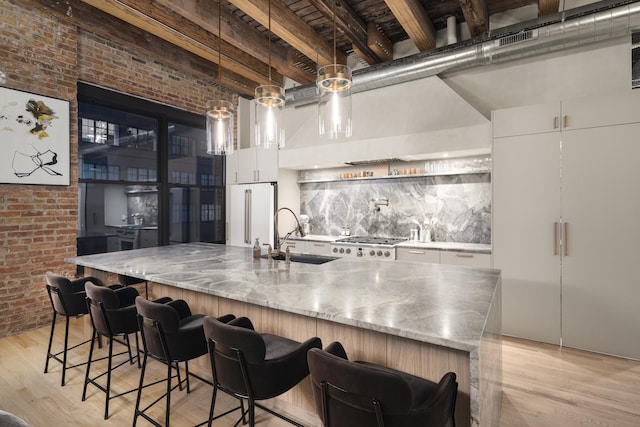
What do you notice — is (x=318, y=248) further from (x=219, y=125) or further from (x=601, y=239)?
(x=601, y=239)

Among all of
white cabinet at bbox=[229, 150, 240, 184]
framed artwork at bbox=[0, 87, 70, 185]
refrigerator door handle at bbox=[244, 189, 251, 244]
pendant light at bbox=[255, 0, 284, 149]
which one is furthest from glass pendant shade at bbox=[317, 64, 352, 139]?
white cabinet at bbox=[229, 150, 240, 184]

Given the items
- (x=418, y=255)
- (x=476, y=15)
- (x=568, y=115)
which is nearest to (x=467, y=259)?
(x=418, y=255)

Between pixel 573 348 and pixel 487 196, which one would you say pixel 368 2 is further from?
pixel 573 348

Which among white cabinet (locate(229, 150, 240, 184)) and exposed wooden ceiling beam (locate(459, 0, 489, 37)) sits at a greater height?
exposed wooden ceiling beam (locate(459, 0, 489, 37))

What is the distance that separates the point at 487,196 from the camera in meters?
4.27

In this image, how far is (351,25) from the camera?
3889 mm

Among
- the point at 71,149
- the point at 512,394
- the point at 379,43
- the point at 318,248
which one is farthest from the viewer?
the point at 318,248

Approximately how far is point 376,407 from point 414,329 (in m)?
0.35

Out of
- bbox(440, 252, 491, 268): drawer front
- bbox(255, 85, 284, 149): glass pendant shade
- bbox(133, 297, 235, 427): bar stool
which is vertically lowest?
bbox(133, 297, 235, 427): bar stool

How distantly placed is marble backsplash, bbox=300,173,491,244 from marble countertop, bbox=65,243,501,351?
2039 millimetres

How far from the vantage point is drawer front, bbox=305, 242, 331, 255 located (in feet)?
15.8

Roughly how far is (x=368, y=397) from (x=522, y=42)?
150 inches

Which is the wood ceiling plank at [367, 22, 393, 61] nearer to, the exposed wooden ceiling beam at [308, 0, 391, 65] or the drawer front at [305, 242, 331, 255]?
the exposed wooden ceiling beam at [308, 0, 391, 65]

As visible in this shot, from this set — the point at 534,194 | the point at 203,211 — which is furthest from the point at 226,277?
the point at 203,211
